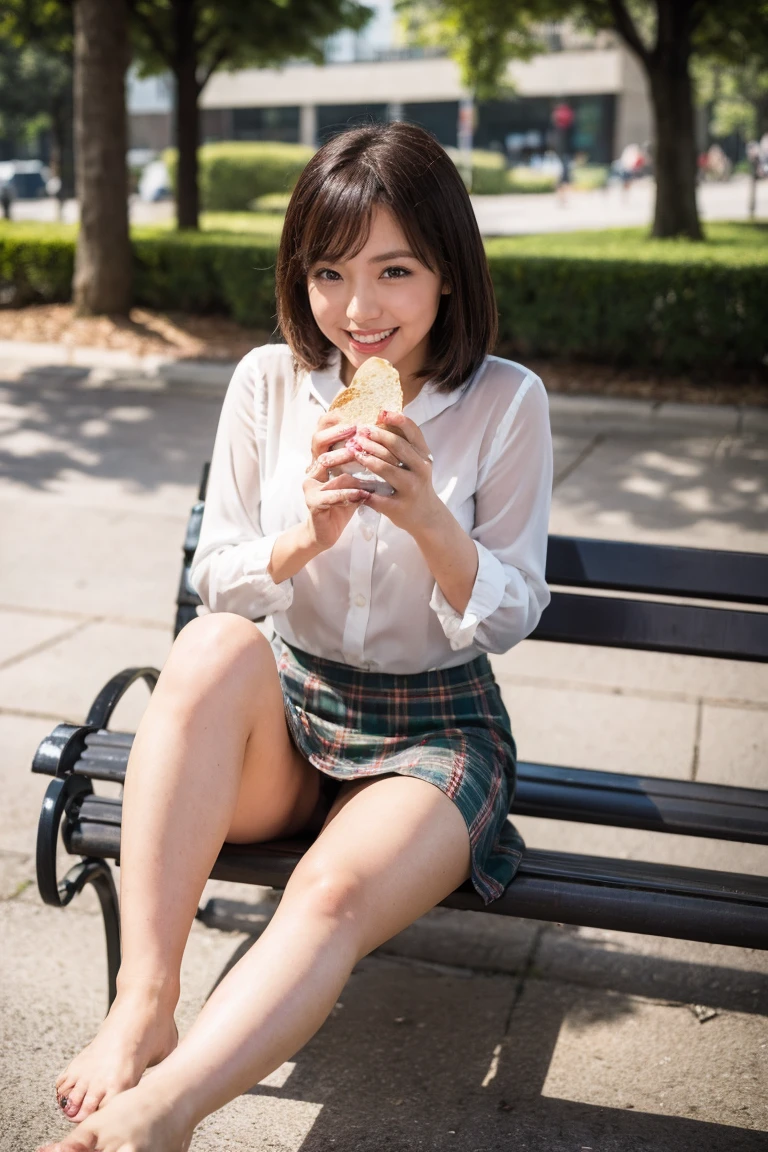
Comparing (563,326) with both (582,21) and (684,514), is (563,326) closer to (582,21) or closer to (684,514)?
(684,514)

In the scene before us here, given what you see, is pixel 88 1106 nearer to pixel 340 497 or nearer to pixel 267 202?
pixel 340 497

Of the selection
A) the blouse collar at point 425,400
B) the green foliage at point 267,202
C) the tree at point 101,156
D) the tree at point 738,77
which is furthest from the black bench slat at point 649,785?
the green foliage at point 267,202

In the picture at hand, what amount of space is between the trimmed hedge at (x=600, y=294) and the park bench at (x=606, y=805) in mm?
7395

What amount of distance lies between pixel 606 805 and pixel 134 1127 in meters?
1.20

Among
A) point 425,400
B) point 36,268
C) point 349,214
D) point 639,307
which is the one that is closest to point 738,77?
point 36,268

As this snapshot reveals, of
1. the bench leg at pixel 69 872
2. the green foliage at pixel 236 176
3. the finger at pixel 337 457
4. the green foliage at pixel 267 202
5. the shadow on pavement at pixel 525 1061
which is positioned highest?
the green foliage at pixel 236 176

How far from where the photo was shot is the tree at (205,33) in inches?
597

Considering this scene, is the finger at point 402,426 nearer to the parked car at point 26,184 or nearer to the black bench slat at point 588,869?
the black bench slat at point 588,869

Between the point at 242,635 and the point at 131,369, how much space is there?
28.8ft

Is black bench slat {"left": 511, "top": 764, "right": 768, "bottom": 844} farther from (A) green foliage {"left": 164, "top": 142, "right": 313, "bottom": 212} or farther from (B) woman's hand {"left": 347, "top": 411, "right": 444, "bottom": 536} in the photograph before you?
(A) green foliage {"left": 164, "top": 142, "right": 313, "bottom": 212}

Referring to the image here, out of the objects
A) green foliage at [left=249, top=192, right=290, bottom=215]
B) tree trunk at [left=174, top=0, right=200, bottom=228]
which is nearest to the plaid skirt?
tree trunk at [left=174, top=0, right=200, bottom=228]

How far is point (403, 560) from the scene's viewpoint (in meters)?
2.44

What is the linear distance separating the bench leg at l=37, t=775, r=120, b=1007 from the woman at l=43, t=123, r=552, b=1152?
31 centimetres

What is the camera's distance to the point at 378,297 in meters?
2.35
